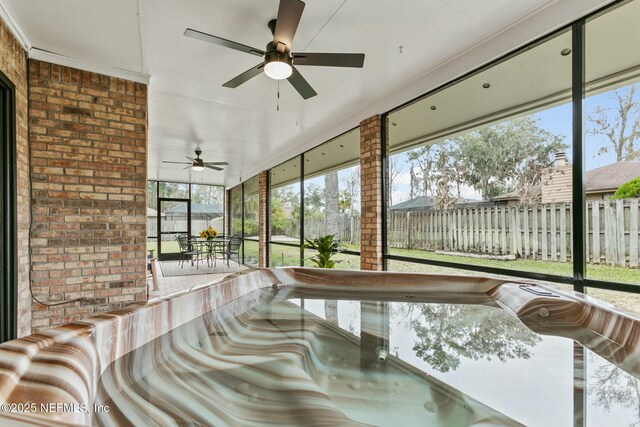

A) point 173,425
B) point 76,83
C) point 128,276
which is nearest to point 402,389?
point 173,425

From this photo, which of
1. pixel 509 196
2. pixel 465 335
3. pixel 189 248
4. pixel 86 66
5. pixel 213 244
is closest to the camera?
pixel 465 335

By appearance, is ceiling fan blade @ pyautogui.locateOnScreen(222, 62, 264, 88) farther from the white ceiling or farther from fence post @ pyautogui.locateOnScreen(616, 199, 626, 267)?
fence post @ pyautogui.locateOnScreen(616, 199, 626, 267)

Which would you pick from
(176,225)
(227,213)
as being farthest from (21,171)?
(227,213)

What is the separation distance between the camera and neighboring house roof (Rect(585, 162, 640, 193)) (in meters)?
1.91

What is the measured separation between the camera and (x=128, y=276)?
9.37 ft

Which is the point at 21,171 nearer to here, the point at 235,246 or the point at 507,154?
the point at 507,154

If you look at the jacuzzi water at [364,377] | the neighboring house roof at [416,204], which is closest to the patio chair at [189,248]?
the neighboring house roof at [416,204]

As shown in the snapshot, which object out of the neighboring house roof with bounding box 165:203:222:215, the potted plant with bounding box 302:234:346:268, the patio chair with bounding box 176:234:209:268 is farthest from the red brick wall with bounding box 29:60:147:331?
the neighboring house roof with bounding box 165:203:222:215

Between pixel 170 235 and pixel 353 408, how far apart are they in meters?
9.94

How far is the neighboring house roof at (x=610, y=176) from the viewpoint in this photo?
6.28ft

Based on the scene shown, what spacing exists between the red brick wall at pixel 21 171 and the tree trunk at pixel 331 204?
3.48 meters

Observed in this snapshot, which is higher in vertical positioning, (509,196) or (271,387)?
(509,196)

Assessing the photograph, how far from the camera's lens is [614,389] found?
765mm

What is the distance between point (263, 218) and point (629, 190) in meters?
6.24
